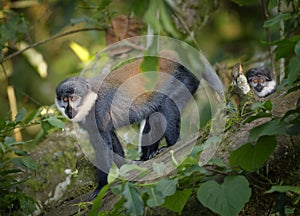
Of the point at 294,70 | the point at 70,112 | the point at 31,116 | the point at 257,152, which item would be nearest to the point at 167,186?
the point at 257,152

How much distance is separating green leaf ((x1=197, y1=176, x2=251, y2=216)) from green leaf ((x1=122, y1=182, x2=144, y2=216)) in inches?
9.9

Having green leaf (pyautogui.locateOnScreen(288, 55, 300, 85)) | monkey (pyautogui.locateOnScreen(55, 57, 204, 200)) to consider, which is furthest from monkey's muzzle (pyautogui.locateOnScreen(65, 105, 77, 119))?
green leaf (pyautogui.locateOnScreen(288, 55, 300, 85))

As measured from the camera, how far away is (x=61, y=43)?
6.94 m

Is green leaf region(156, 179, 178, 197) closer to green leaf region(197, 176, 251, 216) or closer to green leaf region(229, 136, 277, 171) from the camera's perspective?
green leaf region(197, 176, 251, 216)

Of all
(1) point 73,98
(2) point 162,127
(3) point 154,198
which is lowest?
(2) point 162,127

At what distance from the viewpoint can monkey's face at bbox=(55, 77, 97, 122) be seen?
185 inches

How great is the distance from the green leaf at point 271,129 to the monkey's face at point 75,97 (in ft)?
8.04

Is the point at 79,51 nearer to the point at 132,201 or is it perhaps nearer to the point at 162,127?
the point at 162,127

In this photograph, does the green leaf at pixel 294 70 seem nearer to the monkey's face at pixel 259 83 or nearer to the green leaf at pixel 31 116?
the green leaf at pixel 31 116

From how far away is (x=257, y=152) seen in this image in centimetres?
248

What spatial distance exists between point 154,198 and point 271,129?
0.58m

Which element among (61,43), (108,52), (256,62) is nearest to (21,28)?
(108,52)

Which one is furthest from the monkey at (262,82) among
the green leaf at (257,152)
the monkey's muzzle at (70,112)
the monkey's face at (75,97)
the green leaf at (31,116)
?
the green leaf at (257,152)

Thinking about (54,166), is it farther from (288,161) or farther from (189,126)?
(288,161)
